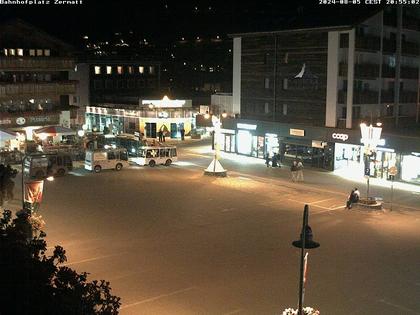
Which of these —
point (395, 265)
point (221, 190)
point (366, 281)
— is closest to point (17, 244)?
point (366, 281)

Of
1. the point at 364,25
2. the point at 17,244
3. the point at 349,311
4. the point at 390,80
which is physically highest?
the point at 364,25

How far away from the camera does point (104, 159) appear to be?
141ft

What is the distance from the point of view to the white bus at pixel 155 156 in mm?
45156

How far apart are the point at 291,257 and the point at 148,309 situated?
7084mm

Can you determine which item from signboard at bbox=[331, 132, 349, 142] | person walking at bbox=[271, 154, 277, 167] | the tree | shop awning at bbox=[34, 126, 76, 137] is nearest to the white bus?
person walking at bbox=[271, 154, 277, 167]

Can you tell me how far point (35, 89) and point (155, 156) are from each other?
1970 centimetres

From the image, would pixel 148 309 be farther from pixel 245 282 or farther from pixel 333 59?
pixel 333 59

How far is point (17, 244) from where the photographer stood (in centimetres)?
910

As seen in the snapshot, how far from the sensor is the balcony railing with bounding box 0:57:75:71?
2213 inches

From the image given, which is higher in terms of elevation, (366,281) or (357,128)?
(357,128)

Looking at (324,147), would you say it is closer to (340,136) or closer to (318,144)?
(318,144)

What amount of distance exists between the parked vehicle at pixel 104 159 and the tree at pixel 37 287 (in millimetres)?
33243

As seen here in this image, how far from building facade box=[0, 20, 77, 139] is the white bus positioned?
46.5 ft

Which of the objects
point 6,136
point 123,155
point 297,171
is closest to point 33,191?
point 297,171
